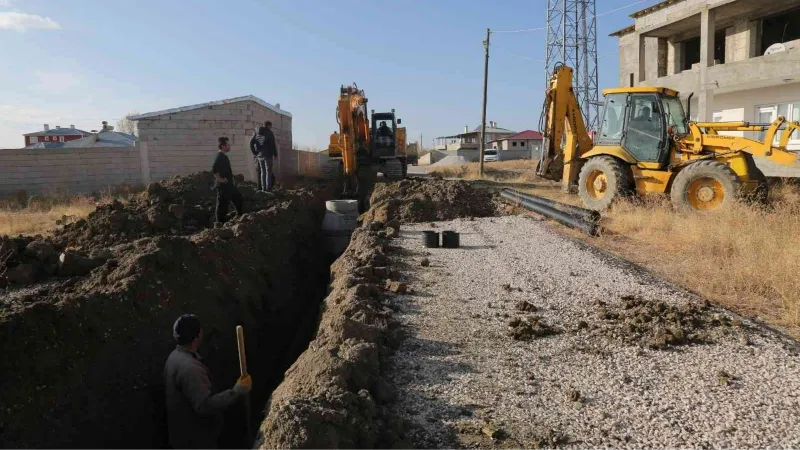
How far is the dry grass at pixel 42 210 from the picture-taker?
38.4ft

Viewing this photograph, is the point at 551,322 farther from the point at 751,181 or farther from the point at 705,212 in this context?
the point at 751,181

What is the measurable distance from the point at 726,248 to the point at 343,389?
6274 millimetres

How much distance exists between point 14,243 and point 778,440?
362 inches

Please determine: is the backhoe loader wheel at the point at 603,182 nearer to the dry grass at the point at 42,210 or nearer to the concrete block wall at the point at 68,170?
the dry grass at the point at 42,210

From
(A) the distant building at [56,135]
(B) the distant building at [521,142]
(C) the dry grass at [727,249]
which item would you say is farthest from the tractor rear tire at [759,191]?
(A) the distant building at [56,135]

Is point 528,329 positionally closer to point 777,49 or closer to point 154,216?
point 154,216

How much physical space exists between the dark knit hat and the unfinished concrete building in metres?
19.5

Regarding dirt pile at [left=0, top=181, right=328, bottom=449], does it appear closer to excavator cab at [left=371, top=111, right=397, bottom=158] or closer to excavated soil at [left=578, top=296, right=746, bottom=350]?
excavated soil at [left=578, top=296, right=746, bottom=350]

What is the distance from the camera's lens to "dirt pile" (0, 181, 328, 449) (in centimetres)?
424

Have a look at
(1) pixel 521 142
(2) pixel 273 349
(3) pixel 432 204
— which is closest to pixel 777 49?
(3) pixel 432 204

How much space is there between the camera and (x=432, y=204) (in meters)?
12.2

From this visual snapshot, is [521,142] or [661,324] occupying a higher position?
[521,142]

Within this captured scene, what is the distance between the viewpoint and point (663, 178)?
11258 mm

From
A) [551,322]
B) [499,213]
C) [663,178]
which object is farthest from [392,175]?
[551,322]
